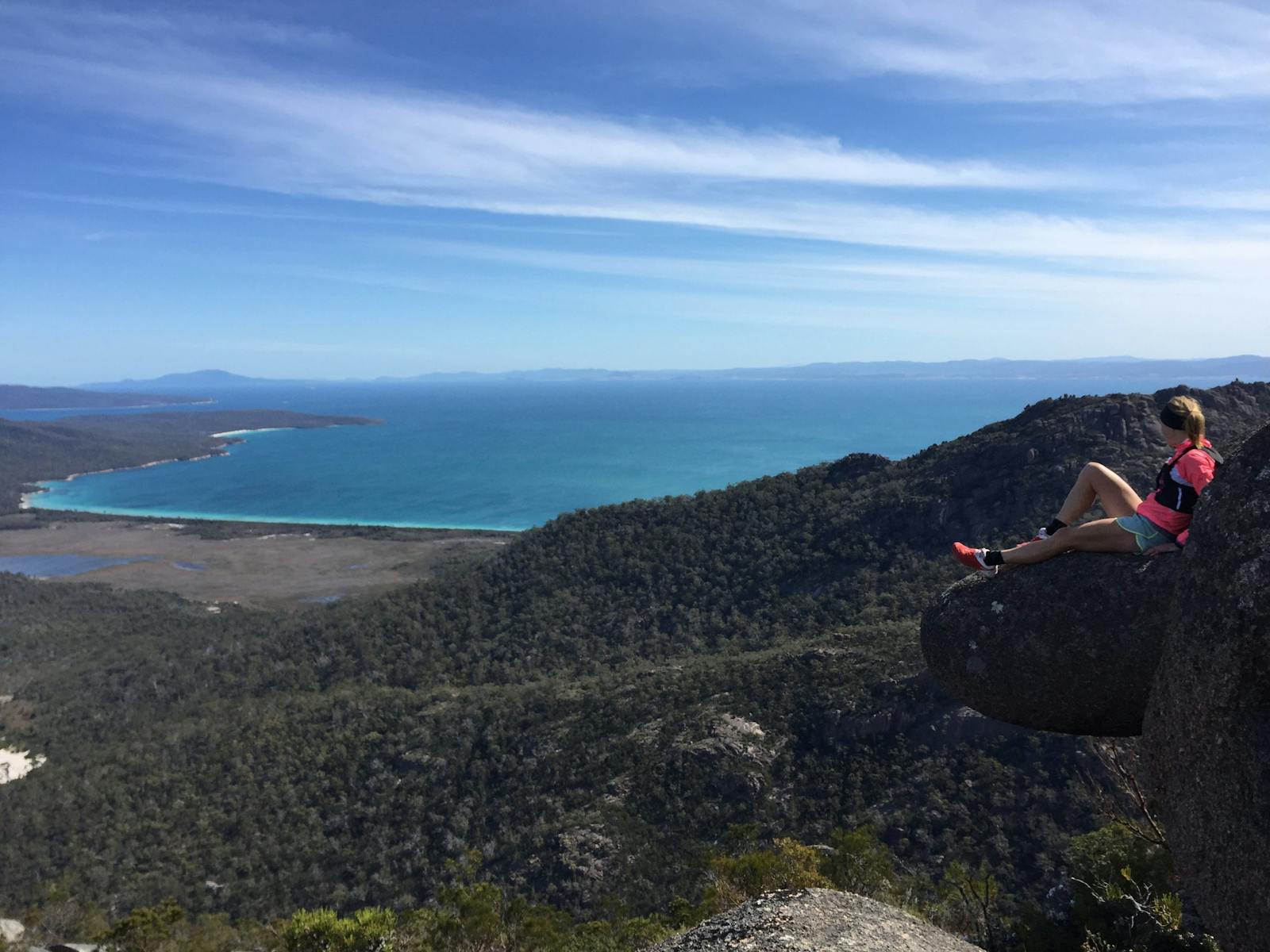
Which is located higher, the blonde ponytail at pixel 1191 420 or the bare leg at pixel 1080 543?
the blonde ponytail at pixel 1191 420

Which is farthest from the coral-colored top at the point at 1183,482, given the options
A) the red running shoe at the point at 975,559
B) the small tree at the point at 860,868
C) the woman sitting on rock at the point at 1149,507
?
the small tree at the point at 860,868

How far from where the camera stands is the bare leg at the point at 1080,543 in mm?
6934

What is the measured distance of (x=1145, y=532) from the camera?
6.77 metres

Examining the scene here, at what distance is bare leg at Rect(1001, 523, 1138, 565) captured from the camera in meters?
6.93

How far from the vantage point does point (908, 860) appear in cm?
2206

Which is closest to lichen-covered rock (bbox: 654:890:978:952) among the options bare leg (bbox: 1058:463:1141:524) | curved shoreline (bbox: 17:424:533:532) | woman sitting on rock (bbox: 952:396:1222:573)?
woman sitting on rock (bbox: 952:396:1222:573)

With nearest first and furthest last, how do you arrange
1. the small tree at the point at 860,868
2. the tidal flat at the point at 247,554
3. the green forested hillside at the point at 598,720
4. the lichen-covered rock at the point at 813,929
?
the lichen-covered rock at the point at 813,929 < the small tree at the point at 860,868 < the green forested hillside at the point at 598,720 < the tidal flat at the point at 247,554

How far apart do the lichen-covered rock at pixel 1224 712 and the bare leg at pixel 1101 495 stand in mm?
1297

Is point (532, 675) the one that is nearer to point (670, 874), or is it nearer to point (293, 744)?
point (293, 744)

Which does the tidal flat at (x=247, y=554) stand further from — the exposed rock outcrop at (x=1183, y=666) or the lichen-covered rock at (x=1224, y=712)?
the lichen-covered rock at (x=1224, y=712)

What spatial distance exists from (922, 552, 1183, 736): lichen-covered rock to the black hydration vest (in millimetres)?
480

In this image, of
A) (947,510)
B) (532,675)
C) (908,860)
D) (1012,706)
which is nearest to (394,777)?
(532,675)

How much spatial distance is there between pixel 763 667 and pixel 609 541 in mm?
22474

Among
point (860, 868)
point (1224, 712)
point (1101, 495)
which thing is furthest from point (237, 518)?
point (1224, 712)
